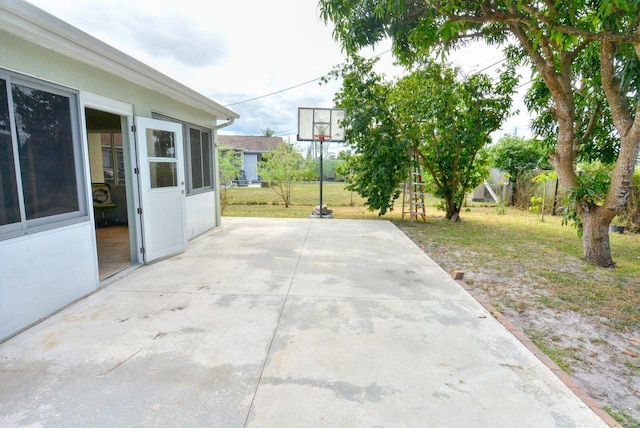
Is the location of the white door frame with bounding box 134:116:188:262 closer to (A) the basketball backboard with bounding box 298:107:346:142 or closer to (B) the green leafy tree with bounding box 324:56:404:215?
(B) the green leafy tree with bounding box 324:56:404:215

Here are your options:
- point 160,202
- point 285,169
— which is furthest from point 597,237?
point 285,169

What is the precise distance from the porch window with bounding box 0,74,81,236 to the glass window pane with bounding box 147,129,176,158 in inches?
52.3

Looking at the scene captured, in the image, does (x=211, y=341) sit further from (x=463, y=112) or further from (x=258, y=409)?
(x=463, y=112)

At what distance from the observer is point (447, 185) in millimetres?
9578

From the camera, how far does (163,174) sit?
504 cm

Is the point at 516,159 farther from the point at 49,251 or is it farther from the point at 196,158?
the point at 49,251

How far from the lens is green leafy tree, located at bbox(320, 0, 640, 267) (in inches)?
169

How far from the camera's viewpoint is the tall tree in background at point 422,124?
820cm

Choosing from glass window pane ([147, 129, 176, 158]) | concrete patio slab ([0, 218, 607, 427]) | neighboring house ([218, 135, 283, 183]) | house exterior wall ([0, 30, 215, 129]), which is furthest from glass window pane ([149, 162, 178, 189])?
neighboring house ([218, 135, 283, 183])

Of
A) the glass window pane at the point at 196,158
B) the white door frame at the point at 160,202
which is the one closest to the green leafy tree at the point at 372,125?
the glass window pane at the point at 196,158

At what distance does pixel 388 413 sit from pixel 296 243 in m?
4.47

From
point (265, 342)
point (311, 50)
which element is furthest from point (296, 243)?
point (311, 50)

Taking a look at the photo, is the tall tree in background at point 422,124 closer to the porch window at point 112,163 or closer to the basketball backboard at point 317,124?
the basketball backboard at point 317,124

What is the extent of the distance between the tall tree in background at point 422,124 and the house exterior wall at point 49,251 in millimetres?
5923
